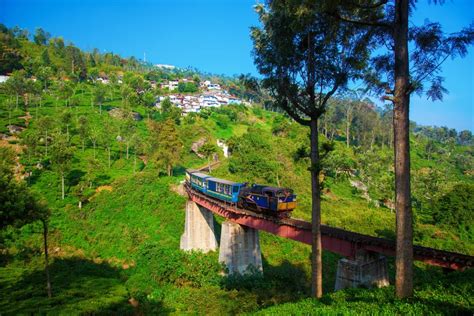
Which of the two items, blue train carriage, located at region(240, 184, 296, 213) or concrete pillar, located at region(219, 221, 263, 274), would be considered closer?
blue train carriage, located at region(240, 184, 296, 213)

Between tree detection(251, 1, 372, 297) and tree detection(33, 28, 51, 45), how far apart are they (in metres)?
155

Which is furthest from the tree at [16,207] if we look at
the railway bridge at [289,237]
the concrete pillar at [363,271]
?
the concrete pillar at [363,271]

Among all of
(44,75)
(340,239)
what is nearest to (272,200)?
(340,239)

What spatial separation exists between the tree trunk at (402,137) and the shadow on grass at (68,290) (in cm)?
1910

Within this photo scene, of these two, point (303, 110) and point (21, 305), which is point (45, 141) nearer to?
point (21, 305)

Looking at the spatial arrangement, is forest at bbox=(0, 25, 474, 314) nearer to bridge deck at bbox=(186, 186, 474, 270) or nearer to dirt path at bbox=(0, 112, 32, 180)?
Answer: dirt path at bbox=(0, 112, 32, 180)

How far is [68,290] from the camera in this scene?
2386cm

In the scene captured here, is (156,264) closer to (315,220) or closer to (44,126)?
(315,220)

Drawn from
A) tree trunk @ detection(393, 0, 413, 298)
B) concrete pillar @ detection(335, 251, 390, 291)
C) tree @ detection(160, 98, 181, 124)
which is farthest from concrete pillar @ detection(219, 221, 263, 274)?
tree @ detection(160, 98, 181, 124)

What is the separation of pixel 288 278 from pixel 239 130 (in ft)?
215

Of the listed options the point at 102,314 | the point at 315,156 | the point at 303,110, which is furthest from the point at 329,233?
the point at 102,314

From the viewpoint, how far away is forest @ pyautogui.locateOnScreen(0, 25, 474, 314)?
63.2 feet

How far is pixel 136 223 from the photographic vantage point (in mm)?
38375

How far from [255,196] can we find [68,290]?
17162 millimetres
